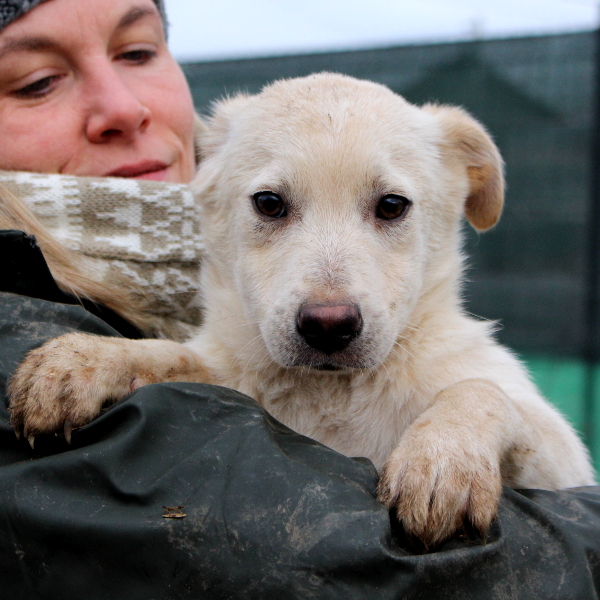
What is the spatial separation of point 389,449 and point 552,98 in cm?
487

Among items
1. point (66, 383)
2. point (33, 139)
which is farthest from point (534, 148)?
point (66, 383)

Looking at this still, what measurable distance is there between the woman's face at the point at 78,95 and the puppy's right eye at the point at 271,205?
0.66 metres

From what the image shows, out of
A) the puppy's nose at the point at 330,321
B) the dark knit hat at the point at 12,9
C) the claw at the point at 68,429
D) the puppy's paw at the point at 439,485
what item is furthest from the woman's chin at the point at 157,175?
the puppy's paw at the point at 439,485

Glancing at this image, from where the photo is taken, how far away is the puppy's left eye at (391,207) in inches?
95.3

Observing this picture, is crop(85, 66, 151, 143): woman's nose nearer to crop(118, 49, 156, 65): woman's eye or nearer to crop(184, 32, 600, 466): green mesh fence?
crop(118, 49, 156, 65): woman's eye

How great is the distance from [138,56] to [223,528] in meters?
2.32

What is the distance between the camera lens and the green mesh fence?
19.2ft

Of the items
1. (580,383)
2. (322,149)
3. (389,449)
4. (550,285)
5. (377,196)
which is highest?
(322,149)

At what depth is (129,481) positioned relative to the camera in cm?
151

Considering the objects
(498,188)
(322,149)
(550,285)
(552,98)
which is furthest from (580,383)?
(322,149)

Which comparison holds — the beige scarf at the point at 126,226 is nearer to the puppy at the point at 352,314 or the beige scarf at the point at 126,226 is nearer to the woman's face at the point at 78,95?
the puppy at the point at 352,314

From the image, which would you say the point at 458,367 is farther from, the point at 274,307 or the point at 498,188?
the point at 498,188

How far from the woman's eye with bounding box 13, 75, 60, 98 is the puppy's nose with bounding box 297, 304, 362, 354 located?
1.49 metres

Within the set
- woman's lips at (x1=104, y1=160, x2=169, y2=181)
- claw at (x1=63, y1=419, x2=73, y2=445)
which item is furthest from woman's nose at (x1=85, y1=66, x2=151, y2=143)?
claw at (x1=63, y1=419, x2=73, y2=445)
